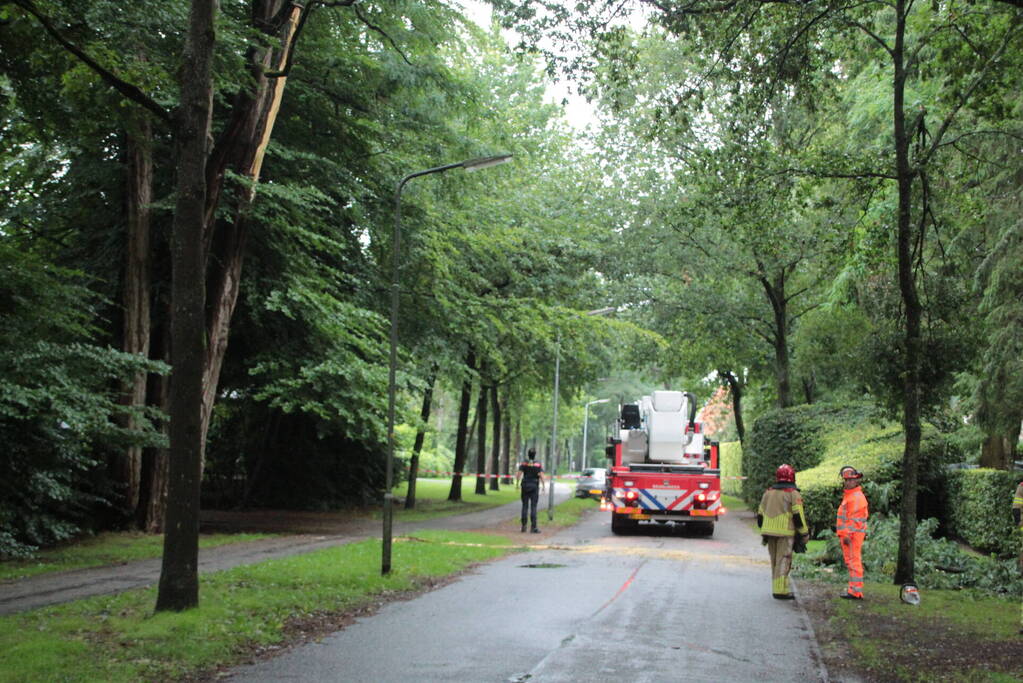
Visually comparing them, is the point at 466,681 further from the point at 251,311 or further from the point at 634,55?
the point at 251,311

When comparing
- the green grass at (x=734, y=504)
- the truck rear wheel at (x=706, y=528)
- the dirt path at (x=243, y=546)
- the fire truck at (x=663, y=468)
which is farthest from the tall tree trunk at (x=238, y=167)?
the green grass at (x=734, y=504)

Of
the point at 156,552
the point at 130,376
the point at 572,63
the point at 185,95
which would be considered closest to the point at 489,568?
the point at 156,552

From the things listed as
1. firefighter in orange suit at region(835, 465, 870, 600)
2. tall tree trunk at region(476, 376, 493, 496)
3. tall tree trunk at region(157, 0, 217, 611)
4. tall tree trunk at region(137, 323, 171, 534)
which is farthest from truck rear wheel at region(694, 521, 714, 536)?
tall tree trunk at region(157, 0, 217, 611)

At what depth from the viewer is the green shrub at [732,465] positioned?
148 ft

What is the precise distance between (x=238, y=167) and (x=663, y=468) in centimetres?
1203

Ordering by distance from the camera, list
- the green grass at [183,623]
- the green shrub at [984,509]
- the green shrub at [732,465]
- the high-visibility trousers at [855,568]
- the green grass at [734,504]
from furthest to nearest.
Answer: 1. the green shrub at [732,465]
2. the green grass at [734,504]
3. the green shrub at [984,509]
4. the high-visibility trousers at [855,568]
5. the green grass at [183,623]

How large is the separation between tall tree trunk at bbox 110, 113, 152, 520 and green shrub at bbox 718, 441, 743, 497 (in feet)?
99.2

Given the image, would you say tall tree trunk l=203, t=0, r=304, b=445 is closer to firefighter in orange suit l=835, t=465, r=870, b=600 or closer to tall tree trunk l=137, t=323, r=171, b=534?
tall tree trunk l=137, t=323, r=171, b=534

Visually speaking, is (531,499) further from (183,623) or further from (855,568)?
(183,623)

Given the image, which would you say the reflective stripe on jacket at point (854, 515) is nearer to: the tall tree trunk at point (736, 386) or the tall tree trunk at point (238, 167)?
the tall tree trunk at point (238, 167)

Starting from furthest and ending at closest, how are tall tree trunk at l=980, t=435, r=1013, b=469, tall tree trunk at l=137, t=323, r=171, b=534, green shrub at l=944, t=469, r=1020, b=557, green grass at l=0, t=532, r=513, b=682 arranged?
tall tree trunk at l=980, t=435, r=1013, b=469 < tall tree trunk at l=137, t=323, r=171, b=534 < green shrub at l=944, t=469, r=1020, b=557 < green grass at l=0, t=532, r=513, b=682

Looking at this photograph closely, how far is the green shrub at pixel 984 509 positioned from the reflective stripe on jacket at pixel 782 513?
4.34 m

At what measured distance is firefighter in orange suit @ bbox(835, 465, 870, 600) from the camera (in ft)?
41.3

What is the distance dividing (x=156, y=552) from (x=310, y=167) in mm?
8848
